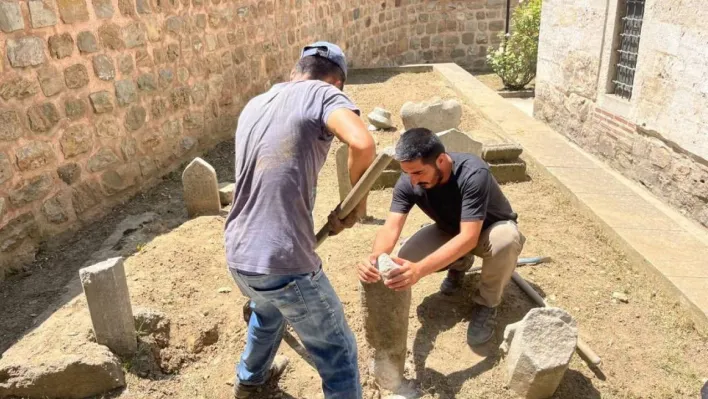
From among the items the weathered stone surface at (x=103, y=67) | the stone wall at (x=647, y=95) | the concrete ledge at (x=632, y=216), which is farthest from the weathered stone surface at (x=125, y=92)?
the stone wall at (x=647, y=95)

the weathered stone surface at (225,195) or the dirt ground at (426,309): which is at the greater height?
the weathered stone surface at (225,195)

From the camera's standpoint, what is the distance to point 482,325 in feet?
11.7

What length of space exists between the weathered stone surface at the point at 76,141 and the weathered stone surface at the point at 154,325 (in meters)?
Answer: 2.05

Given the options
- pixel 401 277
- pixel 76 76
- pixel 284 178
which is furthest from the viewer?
pixel 76 76

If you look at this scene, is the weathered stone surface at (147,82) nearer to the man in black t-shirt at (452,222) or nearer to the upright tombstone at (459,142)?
the upright tombstone at (459,142)

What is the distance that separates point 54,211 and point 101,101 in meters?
1.09

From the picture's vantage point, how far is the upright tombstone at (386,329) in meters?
3.06

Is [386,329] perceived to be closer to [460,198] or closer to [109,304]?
[460,198]

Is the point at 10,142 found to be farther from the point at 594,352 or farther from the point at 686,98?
the point at 686,98

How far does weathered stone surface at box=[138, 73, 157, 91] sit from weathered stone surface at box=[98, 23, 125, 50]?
1.26ft

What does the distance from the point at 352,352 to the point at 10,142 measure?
128 inches

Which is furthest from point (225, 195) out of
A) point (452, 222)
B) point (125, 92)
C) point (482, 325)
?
point (482, 325)

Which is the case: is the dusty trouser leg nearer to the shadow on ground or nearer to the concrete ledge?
the concrete ledge

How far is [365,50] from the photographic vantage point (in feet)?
43.3
